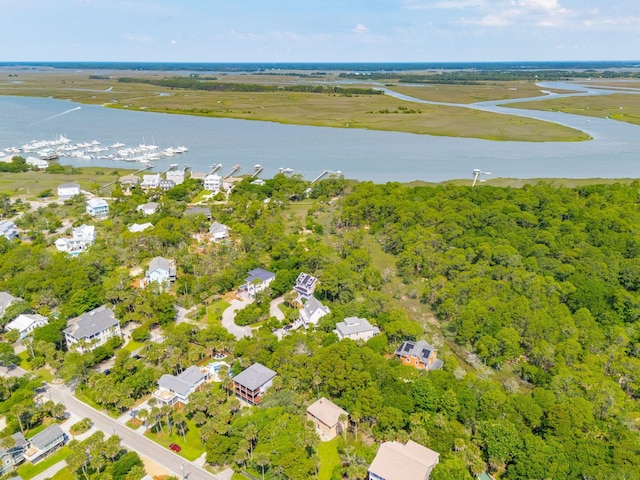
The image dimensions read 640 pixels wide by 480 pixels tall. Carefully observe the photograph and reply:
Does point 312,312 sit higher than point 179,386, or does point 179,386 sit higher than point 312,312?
point 312,312

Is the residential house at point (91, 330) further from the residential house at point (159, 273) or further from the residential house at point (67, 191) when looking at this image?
the residential house at point (67, 191)

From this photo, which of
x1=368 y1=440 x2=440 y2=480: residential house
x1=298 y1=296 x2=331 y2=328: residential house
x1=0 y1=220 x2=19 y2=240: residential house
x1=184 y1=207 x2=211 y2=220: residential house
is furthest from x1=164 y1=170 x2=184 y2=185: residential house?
x1=368 y1=440 x2=440 y2=480: residential house

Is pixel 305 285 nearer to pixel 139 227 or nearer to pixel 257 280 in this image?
pixel 257 280

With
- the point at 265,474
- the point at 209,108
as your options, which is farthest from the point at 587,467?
the point at 209,108

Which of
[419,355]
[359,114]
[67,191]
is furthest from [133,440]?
[359,114]

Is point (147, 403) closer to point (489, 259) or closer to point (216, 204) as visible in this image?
point (489, 259)

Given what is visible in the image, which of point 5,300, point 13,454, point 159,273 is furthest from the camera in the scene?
point 159,273

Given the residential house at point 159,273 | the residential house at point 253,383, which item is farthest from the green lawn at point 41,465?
the residential house at point 159,273

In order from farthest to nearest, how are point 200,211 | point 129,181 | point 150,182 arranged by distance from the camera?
point 129,181 → point 150,182 → point 200,211

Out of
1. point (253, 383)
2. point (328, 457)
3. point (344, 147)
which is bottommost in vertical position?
point (328, 457)
